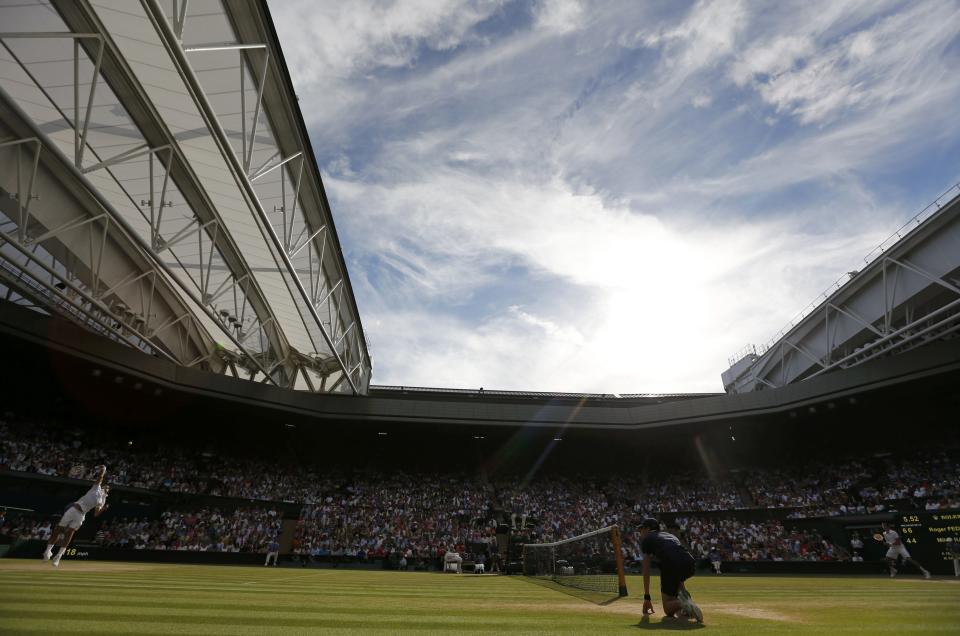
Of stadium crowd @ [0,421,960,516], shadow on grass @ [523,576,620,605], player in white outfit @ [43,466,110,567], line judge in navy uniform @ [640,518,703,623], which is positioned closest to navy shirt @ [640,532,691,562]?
line judge in navy uniform @ [640,518,703,623]

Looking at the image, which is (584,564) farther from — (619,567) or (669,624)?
(669,624)

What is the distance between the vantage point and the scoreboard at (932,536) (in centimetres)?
2123

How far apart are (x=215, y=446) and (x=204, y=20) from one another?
30.3 m

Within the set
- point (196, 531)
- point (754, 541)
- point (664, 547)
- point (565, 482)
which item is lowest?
point (664, 547)

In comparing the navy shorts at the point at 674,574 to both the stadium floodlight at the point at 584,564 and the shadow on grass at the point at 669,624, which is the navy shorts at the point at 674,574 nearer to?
the shadow on grass at the point at 669,624

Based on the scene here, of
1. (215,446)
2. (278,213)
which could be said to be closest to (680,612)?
(278,213)

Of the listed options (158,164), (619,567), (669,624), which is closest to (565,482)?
(619,567)

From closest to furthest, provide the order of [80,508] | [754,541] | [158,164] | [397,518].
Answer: [80,508] → [158,164] → [754,541] → [397,518]

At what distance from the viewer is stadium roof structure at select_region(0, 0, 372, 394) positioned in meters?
13.1

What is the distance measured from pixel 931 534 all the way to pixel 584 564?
17.9 meters

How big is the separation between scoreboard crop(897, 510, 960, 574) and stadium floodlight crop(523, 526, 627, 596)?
1506cm

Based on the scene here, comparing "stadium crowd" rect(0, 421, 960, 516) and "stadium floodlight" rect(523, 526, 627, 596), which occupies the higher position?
"stadium crowd" rect(0, 421, 960, 516)

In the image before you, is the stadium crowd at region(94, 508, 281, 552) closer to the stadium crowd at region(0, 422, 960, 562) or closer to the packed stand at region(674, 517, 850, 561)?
the stadium crowd at region(0, 422, 960, 562)

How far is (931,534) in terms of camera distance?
22297mm
